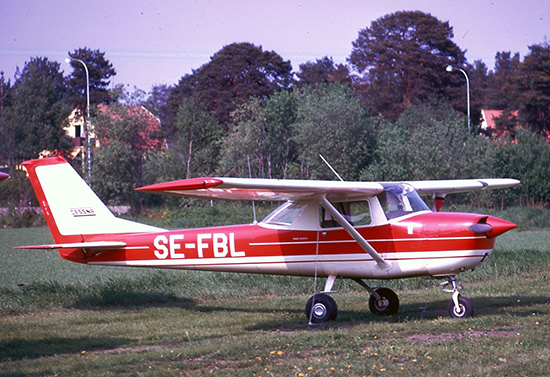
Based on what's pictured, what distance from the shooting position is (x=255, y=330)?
29.5 feet

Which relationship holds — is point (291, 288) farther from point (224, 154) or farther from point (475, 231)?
point (224, 154)

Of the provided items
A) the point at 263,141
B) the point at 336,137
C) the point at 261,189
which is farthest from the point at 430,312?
the point at 263,141

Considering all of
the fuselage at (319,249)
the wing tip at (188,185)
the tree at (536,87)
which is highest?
the tree at (536,87)

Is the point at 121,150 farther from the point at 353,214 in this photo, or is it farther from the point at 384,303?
the point at 353,214

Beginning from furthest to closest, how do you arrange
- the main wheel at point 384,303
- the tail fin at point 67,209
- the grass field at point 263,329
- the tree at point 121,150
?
1. the tree at point 121,150
2. the tail fin at point 67,209
3. the main wheel at point 384,303
4. the grass field at point 263,329

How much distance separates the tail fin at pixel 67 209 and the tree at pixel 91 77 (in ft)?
187

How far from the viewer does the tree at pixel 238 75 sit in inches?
2247

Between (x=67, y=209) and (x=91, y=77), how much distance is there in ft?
207

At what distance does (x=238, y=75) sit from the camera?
59062 millimetres

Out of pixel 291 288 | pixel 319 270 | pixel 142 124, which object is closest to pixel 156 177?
pixel 142 124

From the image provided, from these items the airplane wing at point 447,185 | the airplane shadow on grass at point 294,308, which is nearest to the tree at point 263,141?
the airplane shadow on grass at point 294,308

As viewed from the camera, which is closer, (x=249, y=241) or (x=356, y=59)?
(x=249, y=241)

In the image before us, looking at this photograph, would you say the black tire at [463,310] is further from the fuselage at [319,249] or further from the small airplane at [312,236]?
the fuselage at [319,249]

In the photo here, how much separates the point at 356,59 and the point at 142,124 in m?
28.6
